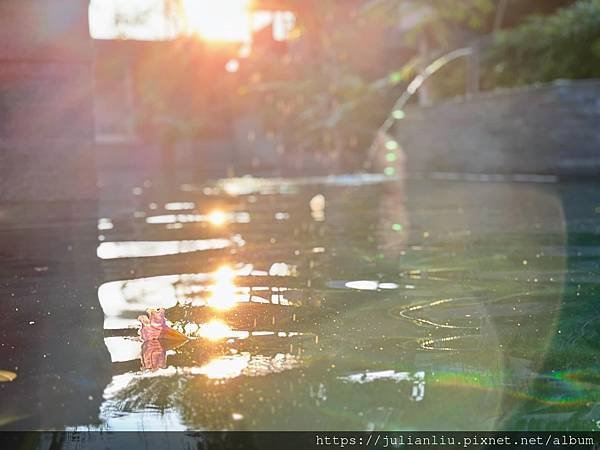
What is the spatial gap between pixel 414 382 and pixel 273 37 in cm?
3637

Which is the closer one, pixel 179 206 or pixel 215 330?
pixel 215 330

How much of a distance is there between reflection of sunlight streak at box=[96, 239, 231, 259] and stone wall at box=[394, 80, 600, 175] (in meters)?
7.59

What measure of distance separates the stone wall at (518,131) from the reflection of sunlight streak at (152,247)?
759 centimetres

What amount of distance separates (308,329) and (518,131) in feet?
34.6

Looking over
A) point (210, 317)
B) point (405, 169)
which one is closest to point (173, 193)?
point (405, 169)

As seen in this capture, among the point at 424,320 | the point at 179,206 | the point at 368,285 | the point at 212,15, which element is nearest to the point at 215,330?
the point at 424,320

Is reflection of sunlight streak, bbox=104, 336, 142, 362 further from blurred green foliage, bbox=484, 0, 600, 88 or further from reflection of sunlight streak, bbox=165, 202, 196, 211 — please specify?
blurred green foliage, bbox=484, 0, 600, 88

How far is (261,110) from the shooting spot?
96.4 ft

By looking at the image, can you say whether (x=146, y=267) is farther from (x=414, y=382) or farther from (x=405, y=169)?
(x=405, y=169)

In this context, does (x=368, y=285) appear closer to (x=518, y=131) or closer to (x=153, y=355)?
(x=153, y=355)

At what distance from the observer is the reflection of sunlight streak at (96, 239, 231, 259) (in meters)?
4.87

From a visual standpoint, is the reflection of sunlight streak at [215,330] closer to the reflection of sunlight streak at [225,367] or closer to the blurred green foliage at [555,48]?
the reflection of sunlight streak at [225,367]

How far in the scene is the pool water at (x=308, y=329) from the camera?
196 cm

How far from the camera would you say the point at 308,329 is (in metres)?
2.81
